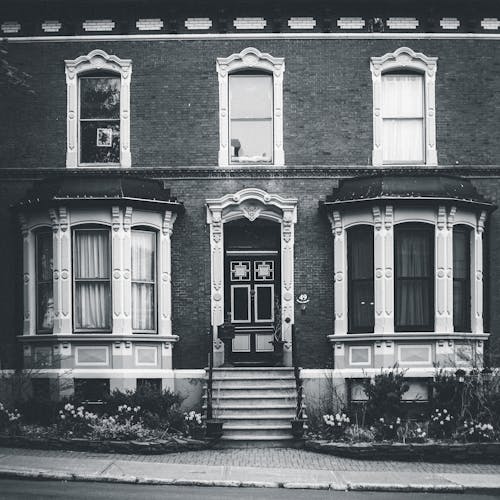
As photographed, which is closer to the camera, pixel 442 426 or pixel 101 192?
pixel 442 426

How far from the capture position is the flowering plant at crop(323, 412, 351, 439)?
17.0 m

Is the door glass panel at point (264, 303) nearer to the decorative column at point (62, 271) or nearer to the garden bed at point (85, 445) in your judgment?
the decorative column at point (62, 271)

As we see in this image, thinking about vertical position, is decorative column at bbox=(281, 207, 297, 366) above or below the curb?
above

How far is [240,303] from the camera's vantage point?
65.6 ft

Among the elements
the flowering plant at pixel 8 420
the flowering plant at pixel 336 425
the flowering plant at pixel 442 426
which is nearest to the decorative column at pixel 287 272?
the flowering plant at pixel 336 425

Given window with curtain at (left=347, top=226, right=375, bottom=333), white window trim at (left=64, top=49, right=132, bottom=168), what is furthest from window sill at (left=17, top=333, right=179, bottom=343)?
window with curtain at (left=347, top=226, right=375, bottom=333)

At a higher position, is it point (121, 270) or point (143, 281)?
point (121, 270)

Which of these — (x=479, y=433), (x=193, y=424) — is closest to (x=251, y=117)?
(x=193, y=424)

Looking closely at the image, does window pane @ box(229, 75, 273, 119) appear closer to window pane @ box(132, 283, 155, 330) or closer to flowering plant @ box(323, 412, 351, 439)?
window pane @ box(132, 283, 155, 330)

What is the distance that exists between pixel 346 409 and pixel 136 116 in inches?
299

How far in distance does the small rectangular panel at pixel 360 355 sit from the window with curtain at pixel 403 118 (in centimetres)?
408

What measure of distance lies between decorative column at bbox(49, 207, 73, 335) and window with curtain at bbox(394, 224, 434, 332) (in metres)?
6.75

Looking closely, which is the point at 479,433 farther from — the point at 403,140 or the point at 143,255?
the point at 143,255

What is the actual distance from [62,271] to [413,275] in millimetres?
7257
